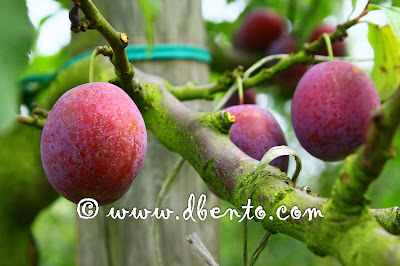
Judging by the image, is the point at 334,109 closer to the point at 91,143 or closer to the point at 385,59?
the point at 385,59

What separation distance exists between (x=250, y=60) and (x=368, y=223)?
1563 millimetres

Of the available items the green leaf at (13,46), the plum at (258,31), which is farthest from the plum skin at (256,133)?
the plum at (258,31)

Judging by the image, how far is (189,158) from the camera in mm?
570

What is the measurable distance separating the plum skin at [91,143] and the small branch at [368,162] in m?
0.25

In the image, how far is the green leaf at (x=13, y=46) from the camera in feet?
0.79

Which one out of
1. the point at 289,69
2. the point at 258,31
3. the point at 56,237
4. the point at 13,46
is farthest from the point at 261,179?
the point at 56,237

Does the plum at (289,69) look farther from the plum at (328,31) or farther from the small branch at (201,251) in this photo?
the small branch at (201,251)

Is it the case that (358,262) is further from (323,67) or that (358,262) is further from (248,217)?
(323,67)

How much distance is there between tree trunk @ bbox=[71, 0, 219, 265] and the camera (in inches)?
37.7

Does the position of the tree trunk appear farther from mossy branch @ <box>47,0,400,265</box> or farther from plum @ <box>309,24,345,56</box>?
plum @ <box>309,24,345,56</box>

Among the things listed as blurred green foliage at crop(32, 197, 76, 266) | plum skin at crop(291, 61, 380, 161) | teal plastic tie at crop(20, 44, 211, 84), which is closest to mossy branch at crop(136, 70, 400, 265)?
plum skin at crop(291, 61, 380, 161)

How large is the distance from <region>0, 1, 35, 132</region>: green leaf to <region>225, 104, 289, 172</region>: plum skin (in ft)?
1.38

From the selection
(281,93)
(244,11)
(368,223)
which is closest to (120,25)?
(368,223)

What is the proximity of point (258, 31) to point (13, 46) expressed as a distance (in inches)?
68.2
